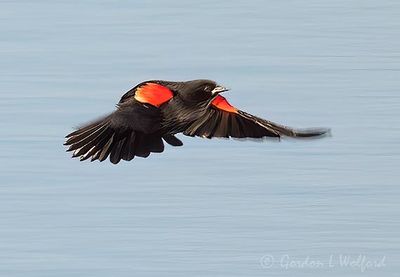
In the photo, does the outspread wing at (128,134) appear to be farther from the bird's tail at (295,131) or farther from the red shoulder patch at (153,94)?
the bird's tail at (295,131)

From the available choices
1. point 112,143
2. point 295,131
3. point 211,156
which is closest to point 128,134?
point 112,143

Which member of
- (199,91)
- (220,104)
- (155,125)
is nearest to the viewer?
(155,125)

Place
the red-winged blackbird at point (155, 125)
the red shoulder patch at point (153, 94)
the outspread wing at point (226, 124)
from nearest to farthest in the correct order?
the red-winged blackbird at point (155, 125) → the red shoulder patch at point (153, 94) → the outspread wing at point (226, 124)

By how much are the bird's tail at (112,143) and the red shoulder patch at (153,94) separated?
16 cm

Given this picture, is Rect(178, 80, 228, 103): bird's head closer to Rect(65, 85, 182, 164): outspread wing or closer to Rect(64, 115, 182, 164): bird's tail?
Rect(65, 85, 182, 164): outspread wing

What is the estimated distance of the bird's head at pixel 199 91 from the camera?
9242mm

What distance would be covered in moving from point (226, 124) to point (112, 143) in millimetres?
643

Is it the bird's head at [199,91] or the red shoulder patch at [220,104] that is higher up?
the bird's head at [199,91]

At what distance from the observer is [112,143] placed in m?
9.18

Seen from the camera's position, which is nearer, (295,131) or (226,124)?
(295,131)

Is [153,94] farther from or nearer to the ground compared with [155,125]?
farther from the ground

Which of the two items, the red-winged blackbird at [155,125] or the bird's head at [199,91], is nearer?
the red-winged blackbird at [155,125]

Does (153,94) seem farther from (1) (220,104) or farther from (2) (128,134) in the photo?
(1) (220,104)

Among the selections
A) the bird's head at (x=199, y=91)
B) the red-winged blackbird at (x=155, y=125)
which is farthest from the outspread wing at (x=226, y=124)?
the bird's head at (x=199, y=91)
